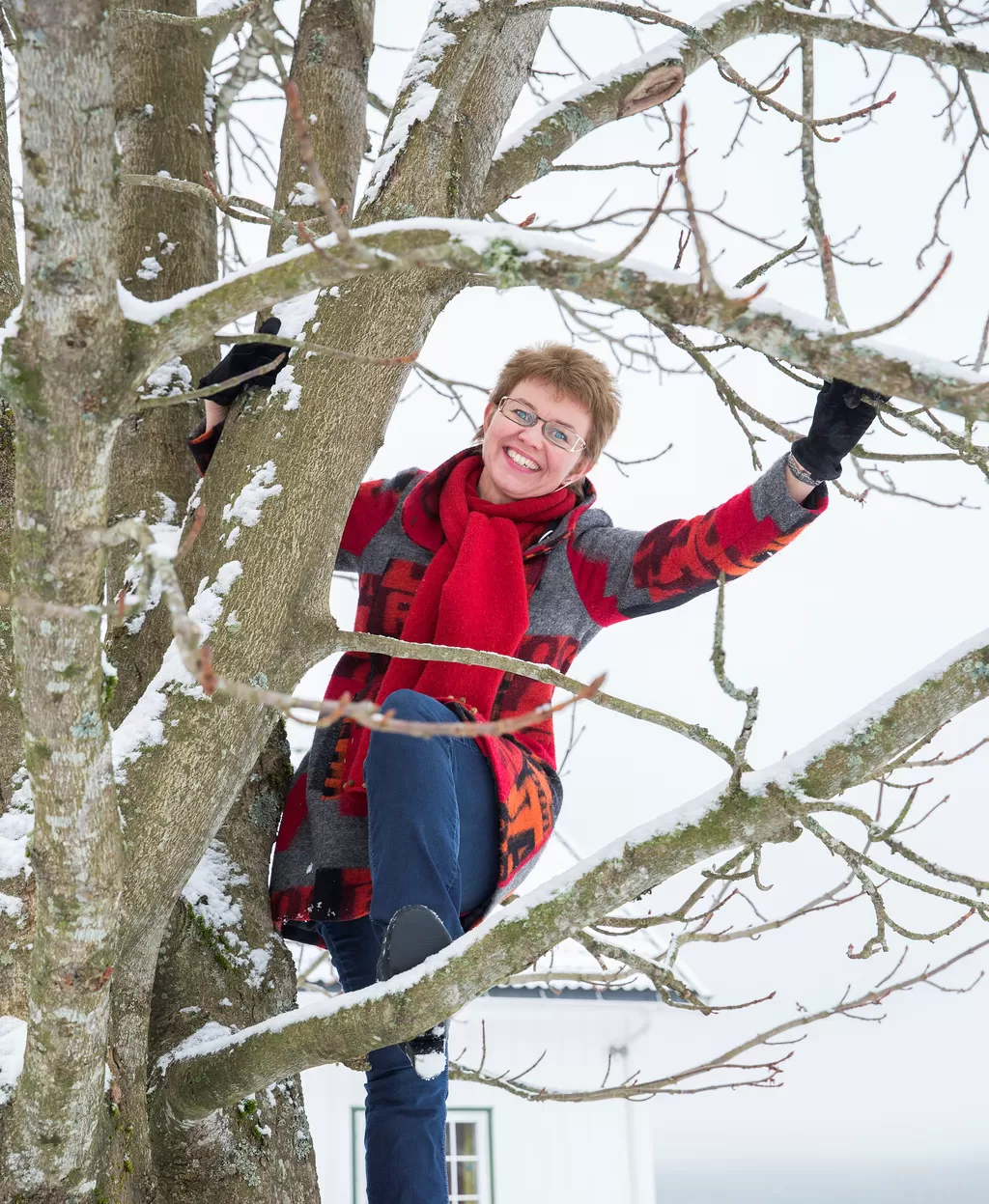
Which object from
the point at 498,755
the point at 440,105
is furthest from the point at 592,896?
the point at 440,105

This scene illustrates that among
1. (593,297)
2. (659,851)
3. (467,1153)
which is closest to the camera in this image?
(593,297)

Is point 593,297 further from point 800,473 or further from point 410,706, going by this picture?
point 800,473

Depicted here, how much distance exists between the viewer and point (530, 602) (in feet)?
8.05

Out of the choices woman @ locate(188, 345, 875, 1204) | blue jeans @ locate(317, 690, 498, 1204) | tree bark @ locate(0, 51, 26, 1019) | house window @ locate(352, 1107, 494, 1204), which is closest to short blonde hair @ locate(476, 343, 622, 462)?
woman @ locate(188, 345, 875, 1204)

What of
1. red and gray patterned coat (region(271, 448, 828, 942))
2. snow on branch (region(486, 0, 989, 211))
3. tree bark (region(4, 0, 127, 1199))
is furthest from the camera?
snow on branch (region(486, 0, 989, 211))

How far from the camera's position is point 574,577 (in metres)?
2.48

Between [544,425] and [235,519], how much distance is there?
829 mm

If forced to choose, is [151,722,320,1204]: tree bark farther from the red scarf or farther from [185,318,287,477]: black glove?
[185,318,287,477]: black glove

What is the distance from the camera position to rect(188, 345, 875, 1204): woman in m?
1.76

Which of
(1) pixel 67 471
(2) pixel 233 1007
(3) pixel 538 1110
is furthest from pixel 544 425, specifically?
(3) pixel 538 1110

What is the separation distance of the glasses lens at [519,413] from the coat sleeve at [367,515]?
0.95ft

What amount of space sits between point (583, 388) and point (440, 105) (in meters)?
0.67

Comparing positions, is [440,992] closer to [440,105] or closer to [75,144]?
[75,144]

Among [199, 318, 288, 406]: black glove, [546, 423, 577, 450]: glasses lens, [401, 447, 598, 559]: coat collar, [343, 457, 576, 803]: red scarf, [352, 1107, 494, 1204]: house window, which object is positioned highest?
[546, 423, 577, 450]: glasses lens
